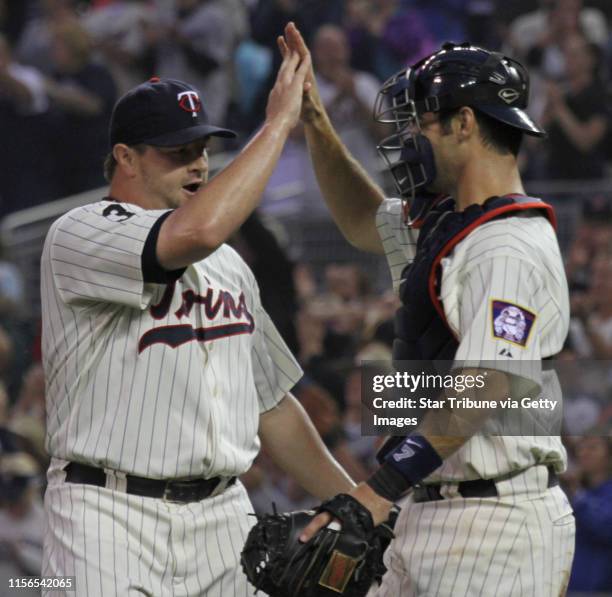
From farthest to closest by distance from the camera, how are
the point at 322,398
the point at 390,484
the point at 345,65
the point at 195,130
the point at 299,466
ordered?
the point at 345,65 → the point at 322,398 → the point at 299,466 → the point at 195,130 → the point at 390,484

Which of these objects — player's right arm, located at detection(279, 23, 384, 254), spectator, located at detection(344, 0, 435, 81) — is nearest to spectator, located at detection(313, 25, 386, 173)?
spectator, located at detection(344, 0, 435, 81)

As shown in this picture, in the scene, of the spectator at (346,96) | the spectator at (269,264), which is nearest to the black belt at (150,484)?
the spectator at (269,264)

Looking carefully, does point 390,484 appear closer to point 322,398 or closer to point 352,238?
point 352,238

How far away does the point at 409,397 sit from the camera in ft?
10.1

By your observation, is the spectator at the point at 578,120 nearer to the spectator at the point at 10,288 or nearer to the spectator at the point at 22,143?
the spectator at the point at 22,143

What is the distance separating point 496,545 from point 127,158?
1.43m

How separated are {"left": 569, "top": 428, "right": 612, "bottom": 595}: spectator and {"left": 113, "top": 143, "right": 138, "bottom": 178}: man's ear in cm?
352

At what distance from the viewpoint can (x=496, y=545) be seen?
2818 millimetres

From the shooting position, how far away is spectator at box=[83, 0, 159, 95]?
855 centimetres

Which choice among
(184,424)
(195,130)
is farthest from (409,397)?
(195,130)

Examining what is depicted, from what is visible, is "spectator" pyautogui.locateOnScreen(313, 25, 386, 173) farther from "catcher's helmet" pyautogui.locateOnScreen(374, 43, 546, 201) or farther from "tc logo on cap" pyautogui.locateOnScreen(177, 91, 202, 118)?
"catcher's helmet" pyautogui.locateOnScreen(374, 43, 546, 201)

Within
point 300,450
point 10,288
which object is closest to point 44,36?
point 10,288

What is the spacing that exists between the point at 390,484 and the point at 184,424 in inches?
23.6

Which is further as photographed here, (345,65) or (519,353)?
(345,65)
